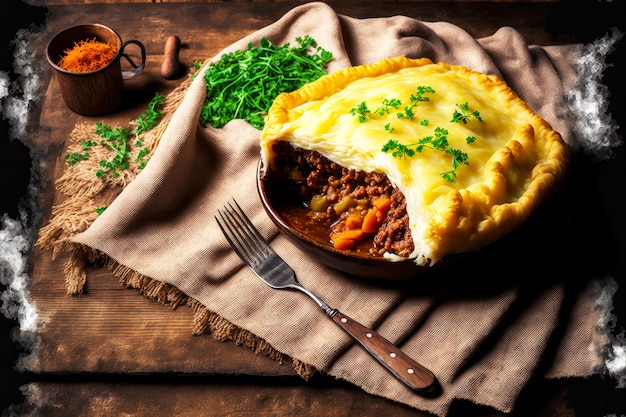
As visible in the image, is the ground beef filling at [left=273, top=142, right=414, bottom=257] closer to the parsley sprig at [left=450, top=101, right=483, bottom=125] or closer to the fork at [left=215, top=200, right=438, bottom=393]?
the fork at [left=215, top=200, right=438, bottom=393]

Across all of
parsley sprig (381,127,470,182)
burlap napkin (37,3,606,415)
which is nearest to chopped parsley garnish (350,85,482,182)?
parsley sprig (381,127,470,182)

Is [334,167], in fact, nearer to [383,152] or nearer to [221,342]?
[383,152]

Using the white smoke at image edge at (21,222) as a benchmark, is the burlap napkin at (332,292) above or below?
above

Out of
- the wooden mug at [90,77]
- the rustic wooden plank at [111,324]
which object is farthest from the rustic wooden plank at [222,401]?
the wooden mug at [90,77]

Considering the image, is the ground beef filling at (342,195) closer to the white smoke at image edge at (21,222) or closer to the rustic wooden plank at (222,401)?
the rustic wooden plank at (222,401)

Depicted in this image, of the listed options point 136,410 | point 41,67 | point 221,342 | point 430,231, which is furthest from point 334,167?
point 41,67

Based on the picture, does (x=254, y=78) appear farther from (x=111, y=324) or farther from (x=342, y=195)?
(x=111, y=324)
